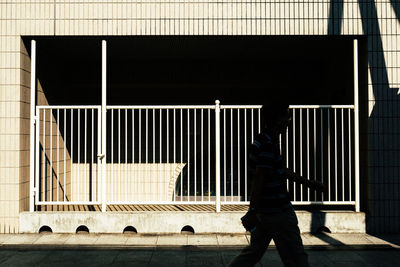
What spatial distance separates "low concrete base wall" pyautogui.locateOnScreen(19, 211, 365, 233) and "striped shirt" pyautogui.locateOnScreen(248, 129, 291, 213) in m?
Result: 2.72

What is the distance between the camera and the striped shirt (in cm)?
297

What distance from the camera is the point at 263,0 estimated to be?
5.85 metres

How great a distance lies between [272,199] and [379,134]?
3517mm

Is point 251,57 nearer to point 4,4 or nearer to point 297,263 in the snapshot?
point 4,4

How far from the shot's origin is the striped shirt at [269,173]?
2969 millimetres

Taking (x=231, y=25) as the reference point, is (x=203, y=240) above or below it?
below

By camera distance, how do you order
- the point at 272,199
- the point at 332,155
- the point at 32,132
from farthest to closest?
Result: the point at 332,155
the point at 32,132
the point at 272,199

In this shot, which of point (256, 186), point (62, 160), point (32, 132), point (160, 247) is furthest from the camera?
point (62, 160)

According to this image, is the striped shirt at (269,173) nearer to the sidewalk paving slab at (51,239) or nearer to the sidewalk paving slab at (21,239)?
the sidewalk paving slab at (51,239)

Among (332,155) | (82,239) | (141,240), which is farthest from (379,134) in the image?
(82,239)

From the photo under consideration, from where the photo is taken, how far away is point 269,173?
2.96m

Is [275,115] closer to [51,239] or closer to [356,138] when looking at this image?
[356,138]

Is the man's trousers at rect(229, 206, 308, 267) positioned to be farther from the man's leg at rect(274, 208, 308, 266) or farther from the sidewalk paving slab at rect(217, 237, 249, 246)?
the sidewalk paving slab at rect(217, 237, 249, 246)

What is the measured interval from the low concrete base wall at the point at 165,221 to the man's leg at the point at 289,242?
2.68 m
